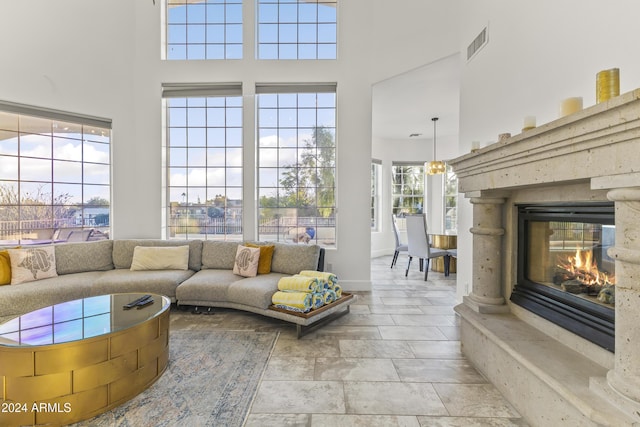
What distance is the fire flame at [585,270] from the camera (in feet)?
5.66

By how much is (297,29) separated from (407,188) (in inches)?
178

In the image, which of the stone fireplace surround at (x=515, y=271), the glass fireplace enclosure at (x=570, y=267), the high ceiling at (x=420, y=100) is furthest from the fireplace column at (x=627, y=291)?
the high ceiling at (x=420, y=100)

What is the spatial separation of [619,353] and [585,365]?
1.40ft

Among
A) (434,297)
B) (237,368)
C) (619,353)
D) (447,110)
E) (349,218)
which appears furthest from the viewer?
(447,110)

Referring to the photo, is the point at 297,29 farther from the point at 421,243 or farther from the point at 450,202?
the point at 450,202

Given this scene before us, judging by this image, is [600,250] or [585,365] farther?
[600,250]

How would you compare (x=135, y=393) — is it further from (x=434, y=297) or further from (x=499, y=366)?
(x=434, y=297)

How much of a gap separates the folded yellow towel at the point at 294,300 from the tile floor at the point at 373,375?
0.89ft

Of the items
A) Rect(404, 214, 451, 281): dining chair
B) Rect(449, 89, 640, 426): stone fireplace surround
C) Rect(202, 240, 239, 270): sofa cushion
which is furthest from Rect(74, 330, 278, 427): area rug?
Rect(404, 214, 451, 281): dining chair

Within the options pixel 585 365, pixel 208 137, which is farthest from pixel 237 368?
pixel 208 137

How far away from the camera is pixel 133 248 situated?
3.95m

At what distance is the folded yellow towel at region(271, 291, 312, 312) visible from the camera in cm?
281

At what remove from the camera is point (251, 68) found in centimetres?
435

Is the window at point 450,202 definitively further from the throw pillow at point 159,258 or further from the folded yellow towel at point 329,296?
the throw pillow at point 159,258
